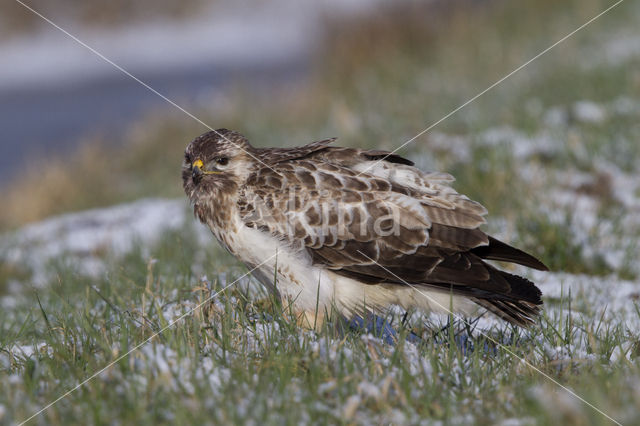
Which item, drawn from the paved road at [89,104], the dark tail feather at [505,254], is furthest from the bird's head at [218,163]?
the paved road at [89,104]

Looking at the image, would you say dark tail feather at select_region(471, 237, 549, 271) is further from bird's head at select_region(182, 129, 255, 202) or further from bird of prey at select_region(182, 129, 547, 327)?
bird's head at select_region(182, 129, 255, 202)

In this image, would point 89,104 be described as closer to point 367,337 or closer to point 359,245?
point 359,245

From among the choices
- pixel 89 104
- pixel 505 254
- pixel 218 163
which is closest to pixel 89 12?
pixel 89 104

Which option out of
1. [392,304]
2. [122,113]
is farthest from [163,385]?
[122,113]

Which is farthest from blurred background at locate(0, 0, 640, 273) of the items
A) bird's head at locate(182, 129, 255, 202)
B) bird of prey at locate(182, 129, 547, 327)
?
bird's head at locate(182, 129, 255, 202)

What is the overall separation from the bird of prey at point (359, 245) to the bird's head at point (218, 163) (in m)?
0.11

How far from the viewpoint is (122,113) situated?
1898 centimetres

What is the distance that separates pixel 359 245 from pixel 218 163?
105 cm

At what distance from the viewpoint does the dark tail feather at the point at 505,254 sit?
395cm

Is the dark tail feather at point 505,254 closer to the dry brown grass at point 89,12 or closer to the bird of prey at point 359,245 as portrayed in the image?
the bird of prey at point 359,245

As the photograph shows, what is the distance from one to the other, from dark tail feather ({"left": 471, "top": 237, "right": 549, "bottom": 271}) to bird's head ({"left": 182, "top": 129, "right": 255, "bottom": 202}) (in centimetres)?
151

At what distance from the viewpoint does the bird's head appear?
13.9 feet

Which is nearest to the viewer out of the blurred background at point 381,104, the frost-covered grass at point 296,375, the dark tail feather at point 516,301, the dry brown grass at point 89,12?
the frost-covered grass at point 296,375

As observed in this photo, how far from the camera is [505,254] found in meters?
4.07
